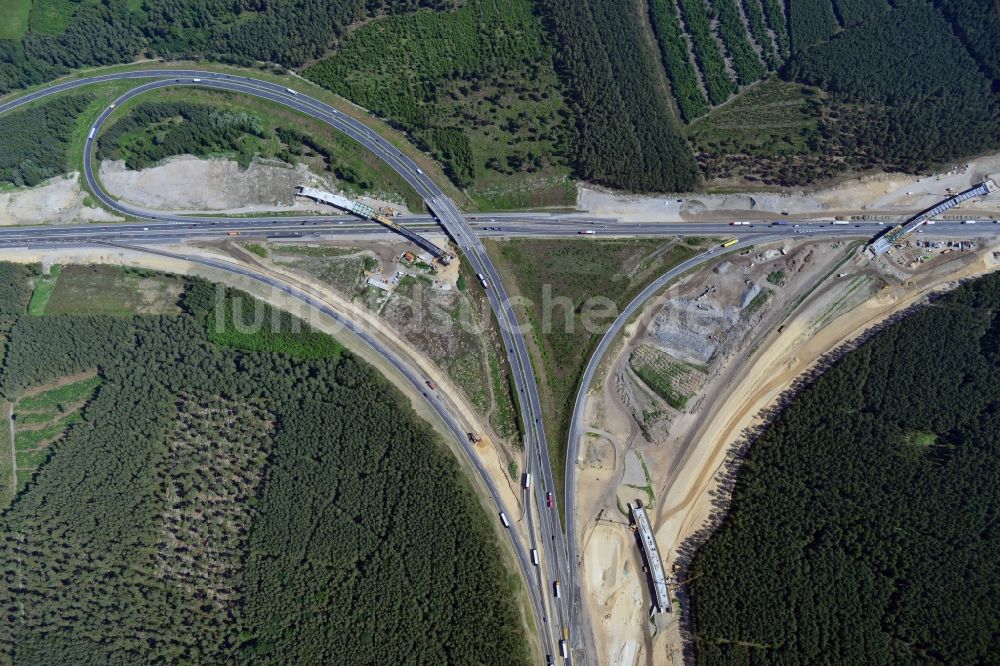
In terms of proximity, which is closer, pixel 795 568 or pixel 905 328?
pixel 795 568

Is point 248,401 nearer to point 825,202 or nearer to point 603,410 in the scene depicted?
point 603,410

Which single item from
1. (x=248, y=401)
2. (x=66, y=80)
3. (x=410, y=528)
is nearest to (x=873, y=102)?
(x=410, y=528)

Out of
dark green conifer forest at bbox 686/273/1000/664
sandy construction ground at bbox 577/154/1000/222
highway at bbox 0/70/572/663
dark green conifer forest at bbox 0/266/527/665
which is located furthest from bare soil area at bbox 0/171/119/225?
dark green conifer forest at bbox 686/273/1000/664

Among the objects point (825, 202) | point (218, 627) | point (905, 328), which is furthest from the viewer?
point (825, 202)

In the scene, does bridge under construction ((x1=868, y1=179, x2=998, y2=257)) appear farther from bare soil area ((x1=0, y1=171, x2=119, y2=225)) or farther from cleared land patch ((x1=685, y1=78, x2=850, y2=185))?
bare soil area ((x1=0, y1=171, x2=119, y2=225))

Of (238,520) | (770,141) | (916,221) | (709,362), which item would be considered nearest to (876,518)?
(709,362)

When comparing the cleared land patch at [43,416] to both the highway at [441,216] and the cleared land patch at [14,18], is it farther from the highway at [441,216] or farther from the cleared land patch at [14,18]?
the cleared land patch at [14,18]

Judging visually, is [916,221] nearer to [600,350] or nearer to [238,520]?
[600,350]

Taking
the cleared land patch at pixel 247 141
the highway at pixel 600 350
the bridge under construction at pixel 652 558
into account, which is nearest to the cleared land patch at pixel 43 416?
the cleared land patch at pixel 247 141
